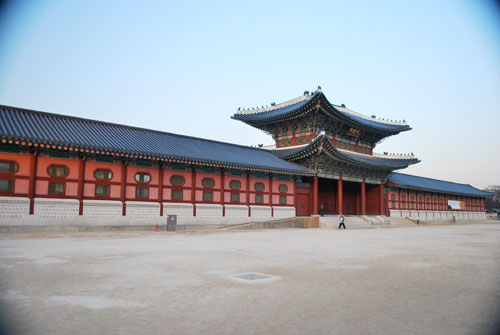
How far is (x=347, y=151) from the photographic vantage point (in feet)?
126

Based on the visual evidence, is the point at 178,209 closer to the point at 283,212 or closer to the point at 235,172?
the point at 235,172

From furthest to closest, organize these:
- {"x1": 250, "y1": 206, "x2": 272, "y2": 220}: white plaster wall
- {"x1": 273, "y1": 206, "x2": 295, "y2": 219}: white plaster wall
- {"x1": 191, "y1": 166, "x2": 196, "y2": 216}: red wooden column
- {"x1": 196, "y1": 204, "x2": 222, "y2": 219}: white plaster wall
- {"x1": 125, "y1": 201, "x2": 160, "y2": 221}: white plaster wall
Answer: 1. {"x1": 273, "y1": 206, "x2": 295, "y2": 219}: white plaster wall
2. {"x1": 250, "y1": 206, "x2": 272, "y2": 220}: white plaster wall
3. {"x1": 196, "y1": 204, "x2": 222, "y2": 219}: white plaster wall
4. {"x1": 191, "y1": 166, "x2": 196, "y2": 216}: red wooden column
5. {"x1": 125, "y1": 201, "x2": 160, "y2": 221}: white plaster wall

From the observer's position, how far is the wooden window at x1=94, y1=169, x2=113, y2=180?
69.7 feet

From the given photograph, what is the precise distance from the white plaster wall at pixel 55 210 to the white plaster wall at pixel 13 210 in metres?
0.54

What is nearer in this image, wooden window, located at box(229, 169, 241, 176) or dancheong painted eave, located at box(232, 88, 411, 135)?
wooden window, located at box(229, 169, 241, 176)

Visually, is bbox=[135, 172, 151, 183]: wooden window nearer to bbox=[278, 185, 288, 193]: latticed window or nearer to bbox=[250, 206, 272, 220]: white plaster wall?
bbox=[250, 206, 272, 220]: white plaster wall

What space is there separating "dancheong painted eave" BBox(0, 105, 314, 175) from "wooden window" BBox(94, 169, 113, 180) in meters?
1.78

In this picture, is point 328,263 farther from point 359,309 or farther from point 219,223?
point 219,223

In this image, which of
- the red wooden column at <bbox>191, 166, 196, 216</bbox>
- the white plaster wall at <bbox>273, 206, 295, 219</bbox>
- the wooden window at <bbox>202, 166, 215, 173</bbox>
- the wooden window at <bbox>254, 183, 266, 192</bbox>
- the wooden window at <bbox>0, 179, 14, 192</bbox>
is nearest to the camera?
the wooden window at <bbox>0, 179, 14, 192</bbox>

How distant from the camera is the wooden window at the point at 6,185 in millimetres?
18453

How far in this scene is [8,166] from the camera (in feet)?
61.0

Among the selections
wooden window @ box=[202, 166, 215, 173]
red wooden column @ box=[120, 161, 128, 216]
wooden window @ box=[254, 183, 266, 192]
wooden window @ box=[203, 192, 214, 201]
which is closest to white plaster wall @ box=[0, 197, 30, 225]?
red wooden column @ box=[120, 161, 128, 216]

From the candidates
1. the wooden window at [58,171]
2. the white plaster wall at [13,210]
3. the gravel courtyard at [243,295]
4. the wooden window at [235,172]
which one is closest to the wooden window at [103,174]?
the wooden window at [58,171]

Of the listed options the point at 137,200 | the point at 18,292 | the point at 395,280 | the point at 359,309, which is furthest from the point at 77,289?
the point at 137,200
